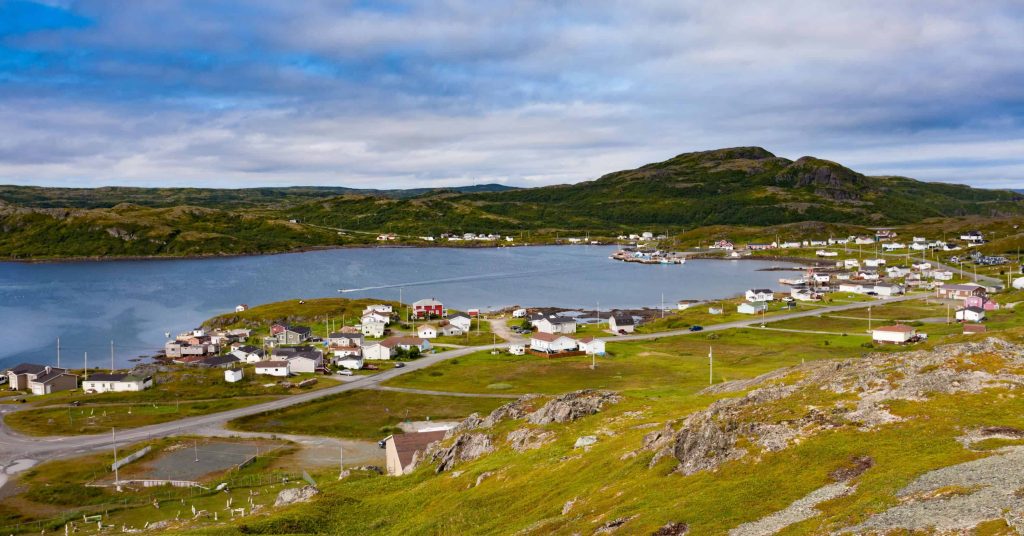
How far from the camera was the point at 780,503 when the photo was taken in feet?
63.9

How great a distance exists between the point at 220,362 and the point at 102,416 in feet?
69.6

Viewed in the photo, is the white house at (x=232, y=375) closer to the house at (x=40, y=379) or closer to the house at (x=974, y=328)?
the house at (x=40, y=379)

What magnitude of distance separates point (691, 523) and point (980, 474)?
25.6ft

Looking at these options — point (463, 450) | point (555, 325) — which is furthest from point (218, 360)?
point (463, 450)

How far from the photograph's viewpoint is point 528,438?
136 feet

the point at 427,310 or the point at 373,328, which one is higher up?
the point at 427,310

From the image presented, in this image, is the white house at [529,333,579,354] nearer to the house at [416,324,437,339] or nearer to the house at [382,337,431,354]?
the house at [382,337,431,354]

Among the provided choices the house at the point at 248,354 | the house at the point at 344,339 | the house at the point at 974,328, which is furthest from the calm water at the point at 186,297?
the house at the point at 974,328

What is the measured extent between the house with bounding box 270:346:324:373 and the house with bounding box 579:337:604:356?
3691 cm

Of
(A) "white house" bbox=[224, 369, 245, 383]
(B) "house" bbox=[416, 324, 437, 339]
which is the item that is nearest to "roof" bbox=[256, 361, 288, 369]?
(A) "white house" bbox=[224, 369, 245, 383]

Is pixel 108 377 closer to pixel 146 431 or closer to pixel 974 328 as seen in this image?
pixel 146 431

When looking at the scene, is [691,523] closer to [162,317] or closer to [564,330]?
[564,330]

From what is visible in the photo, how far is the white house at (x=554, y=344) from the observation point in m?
96.0

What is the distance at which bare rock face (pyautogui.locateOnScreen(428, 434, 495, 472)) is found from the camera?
42.4m
